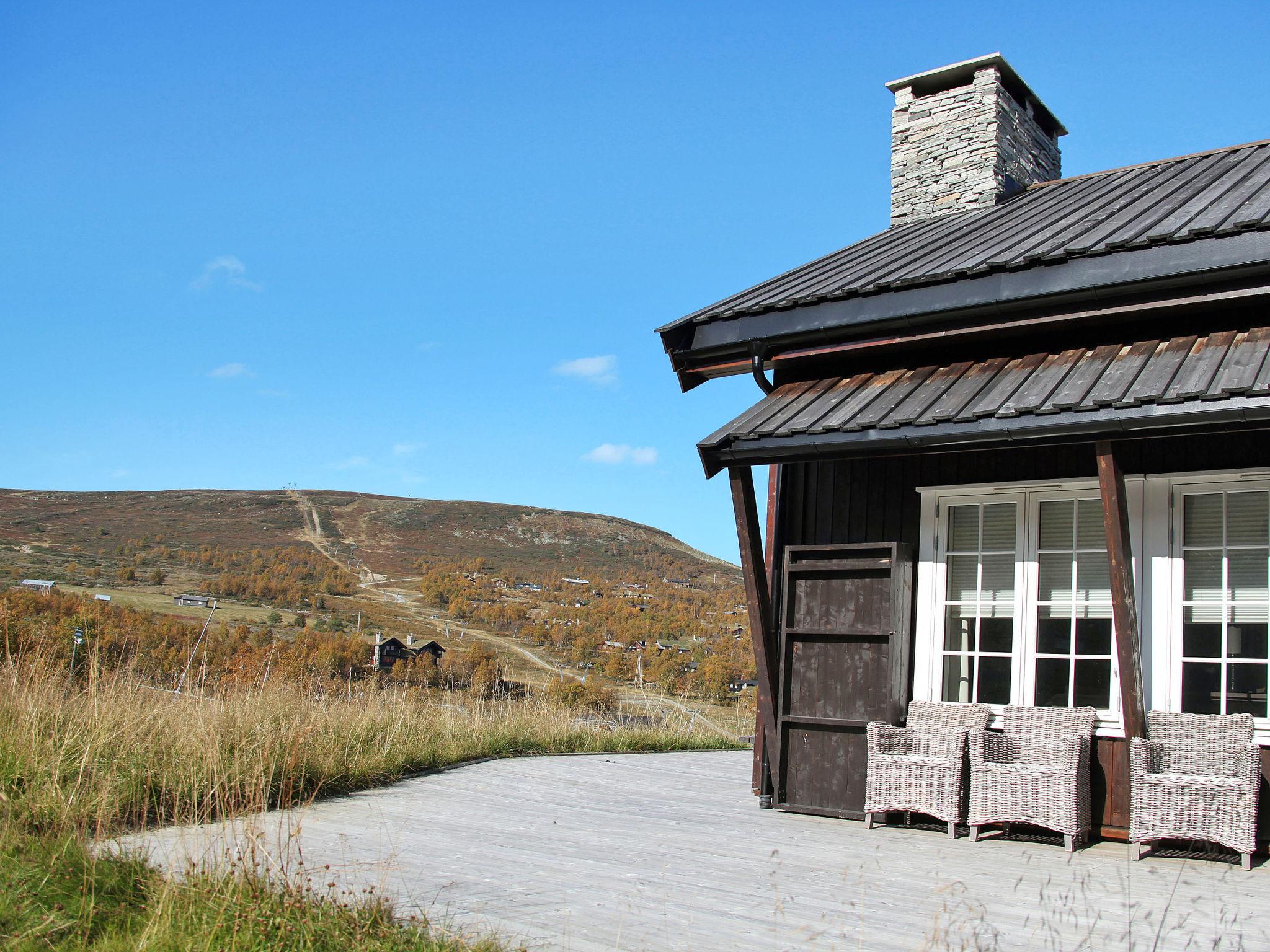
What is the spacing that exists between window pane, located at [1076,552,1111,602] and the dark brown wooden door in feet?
3.34

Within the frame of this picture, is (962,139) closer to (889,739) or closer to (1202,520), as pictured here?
(1202,520)

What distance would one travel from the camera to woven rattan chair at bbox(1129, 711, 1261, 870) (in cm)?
499

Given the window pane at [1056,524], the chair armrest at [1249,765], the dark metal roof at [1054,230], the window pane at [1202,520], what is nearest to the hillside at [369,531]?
the dark metal roof at [1054,230]

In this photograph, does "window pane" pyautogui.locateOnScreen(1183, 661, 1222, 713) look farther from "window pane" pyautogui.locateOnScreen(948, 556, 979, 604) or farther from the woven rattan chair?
"window pane" pyautogui.locateOnScreen(948, 556, 979, 604)

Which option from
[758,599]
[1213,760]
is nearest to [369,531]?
[758,599]

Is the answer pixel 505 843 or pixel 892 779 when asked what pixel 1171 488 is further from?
pixel 505 843

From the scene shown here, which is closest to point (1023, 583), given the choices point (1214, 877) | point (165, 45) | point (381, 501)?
point (1214, 877)

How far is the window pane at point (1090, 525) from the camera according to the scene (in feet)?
20.3

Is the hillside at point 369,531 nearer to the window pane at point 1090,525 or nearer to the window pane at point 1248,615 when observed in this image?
the window pane at point 1090,525

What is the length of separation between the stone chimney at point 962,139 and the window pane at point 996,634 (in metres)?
4.83

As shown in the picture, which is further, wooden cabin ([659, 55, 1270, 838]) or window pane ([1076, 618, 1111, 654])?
window pane ([1076, 618, 1111, 654])

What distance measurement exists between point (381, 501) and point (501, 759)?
71061mm

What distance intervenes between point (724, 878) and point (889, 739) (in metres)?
2.10

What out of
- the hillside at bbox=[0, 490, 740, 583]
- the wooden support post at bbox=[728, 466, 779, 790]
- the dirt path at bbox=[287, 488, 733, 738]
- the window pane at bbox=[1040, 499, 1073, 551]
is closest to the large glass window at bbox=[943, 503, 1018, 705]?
the window pane at bbox=[1040, 499, 1073, 551]
